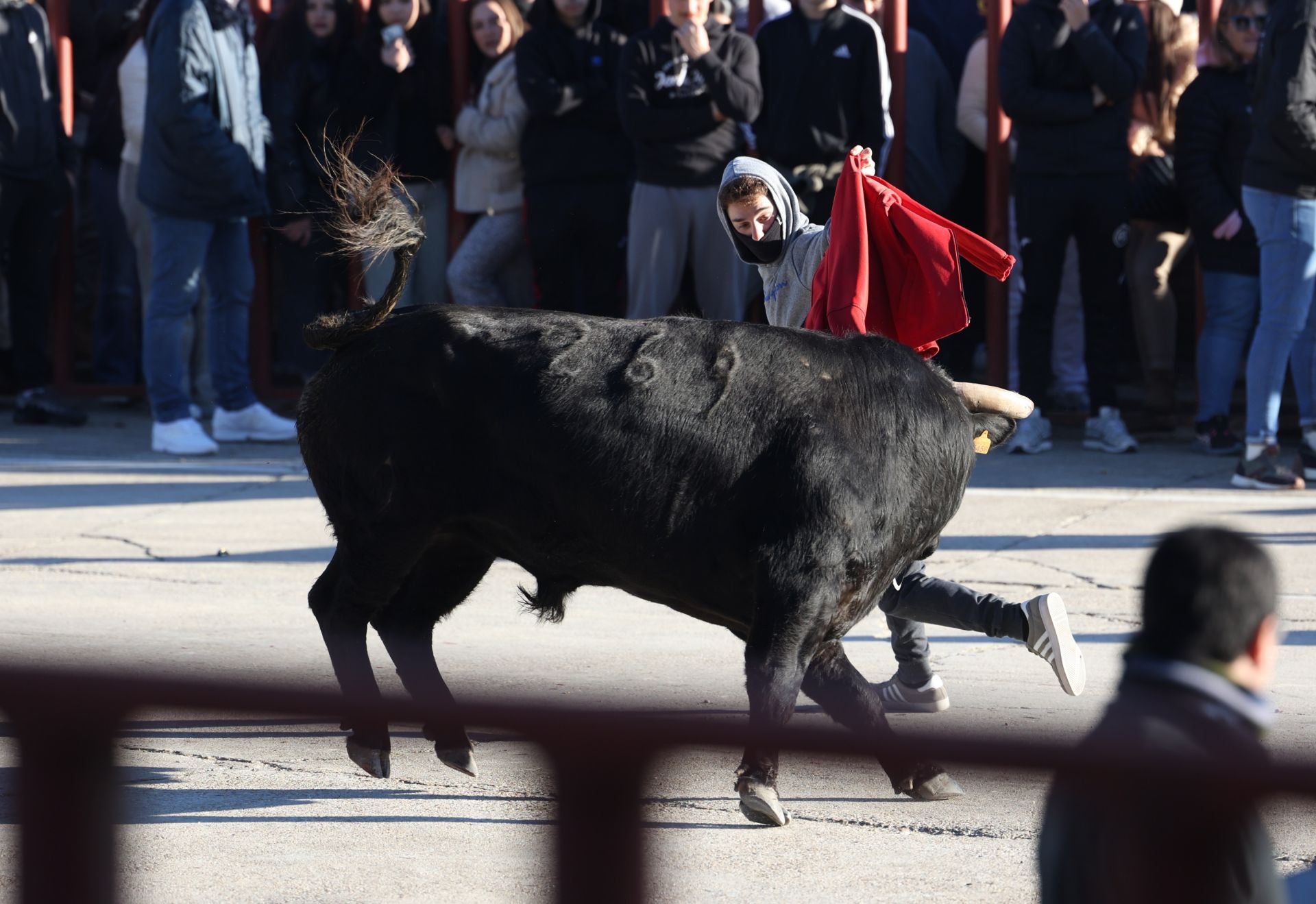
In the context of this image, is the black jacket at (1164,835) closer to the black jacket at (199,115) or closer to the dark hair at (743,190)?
the dark hair at (743,190)

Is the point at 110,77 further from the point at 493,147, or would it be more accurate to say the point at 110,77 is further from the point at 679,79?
the point at 679,79

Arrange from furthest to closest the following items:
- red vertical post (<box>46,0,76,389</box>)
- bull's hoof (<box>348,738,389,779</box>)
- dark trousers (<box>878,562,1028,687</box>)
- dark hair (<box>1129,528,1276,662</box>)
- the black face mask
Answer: red vertical post (<box>46,0,76,389</box>), the black face mask, dark trousers (<box>878,562,1028,687</box>), bull's hoof (<box>348,738,389,779</box>), dark hair (<box>1129,528,1276,662</box>)

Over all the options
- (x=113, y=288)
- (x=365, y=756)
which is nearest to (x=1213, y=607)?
(x=365, y=756)

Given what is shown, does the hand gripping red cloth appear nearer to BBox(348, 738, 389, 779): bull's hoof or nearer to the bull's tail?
the bull's tail

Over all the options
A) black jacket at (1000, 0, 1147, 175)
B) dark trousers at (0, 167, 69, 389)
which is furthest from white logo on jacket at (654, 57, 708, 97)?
dark trousers at (0, 167, 69, 389)

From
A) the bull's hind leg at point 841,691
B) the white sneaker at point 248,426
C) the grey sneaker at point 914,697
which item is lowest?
the white sneaker at point 248,426

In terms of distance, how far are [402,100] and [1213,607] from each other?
26.8 feet

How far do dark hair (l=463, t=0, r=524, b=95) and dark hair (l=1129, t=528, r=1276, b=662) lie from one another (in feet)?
25.5

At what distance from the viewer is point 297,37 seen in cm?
970

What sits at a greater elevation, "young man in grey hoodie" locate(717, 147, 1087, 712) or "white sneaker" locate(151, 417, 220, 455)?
"young man in grey hoodie" locate(717, 147, 1087, 712)

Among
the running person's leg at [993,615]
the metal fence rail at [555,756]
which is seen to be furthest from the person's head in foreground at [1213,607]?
the running person's leg at [993,615]

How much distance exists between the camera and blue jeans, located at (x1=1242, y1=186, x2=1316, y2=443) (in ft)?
26.4

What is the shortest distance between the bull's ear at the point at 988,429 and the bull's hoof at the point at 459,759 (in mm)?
1472

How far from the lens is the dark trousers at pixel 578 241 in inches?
371
